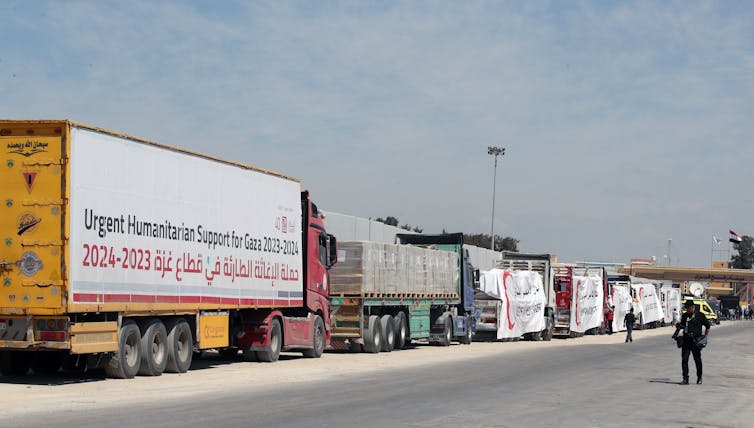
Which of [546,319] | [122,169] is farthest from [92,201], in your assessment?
[546,319]

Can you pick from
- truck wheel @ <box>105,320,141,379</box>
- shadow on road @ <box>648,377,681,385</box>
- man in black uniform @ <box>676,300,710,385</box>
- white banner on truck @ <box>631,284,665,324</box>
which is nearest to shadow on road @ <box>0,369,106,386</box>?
truck wheel @ <box>105,320,141,379</box>

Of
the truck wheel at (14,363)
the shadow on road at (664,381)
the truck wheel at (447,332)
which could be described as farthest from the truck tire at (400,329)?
the truck wheel at (14,363)

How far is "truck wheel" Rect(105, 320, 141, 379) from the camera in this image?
19.3m

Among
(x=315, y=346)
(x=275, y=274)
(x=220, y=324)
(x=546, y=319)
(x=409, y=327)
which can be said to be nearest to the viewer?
(x=220, y=324)

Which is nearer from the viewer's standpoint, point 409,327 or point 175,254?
point 175,254

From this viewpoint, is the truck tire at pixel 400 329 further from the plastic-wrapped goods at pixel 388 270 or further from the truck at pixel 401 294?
the plastic-wrapped goods at pixel 388 270

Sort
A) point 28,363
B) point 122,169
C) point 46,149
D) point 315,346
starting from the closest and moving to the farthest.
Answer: point 46,149
point 122,169
point 28,363
point 315,346

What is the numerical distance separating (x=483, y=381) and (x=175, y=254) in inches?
262

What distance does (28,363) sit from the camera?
67.2 feet

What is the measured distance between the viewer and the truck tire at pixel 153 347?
2016 centimetres

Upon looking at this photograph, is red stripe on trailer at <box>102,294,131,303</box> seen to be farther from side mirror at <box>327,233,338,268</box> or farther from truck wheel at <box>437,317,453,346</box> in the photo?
truck wheel at <box>437,317,453,346</box>

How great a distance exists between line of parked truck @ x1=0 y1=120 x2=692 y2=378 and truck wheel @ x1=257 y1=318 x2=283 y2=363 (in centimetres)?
5

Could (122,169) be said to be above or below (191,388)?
above

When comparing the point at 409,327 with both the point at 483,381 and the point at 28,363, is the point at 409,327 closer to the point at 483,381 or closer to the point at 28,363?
the point at 483,381
